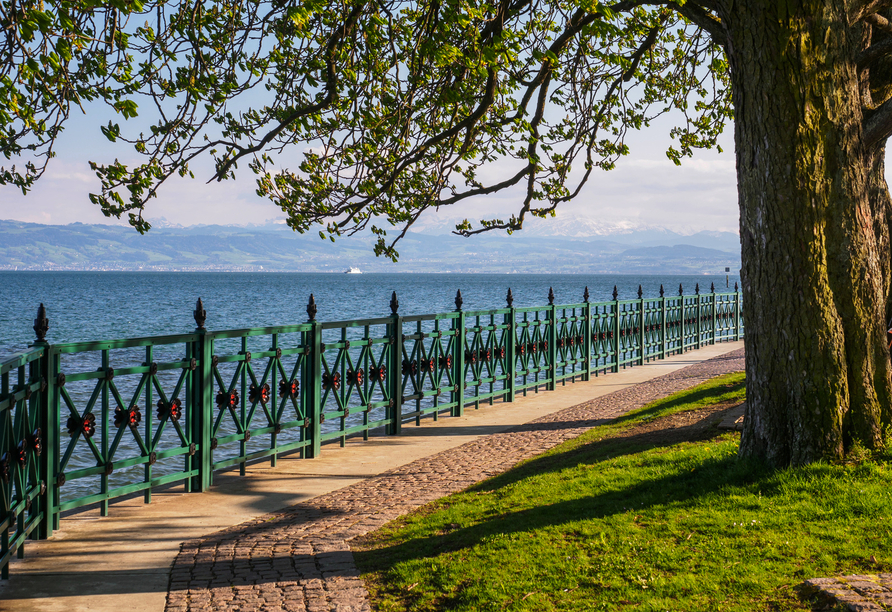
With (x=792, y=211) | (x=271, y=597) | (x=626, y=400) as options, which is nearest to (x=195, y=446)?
(x=271, y=597)

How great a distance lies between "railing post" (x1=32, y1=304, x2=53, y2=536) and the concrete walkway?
19 cm

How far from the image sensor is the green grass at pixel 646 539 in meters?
4.10

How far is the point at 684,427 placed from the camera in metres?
8.14

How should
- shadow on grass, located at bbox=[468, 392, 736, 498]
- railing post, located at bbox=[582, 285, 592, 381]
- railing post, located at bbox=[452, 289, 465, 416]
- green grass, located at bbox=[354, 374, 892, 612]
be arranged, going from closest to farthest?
green grass, located at bbox=[354, 374, 892, 612] → shadow on grass, located at bbox=[468, 392, 736, 498] → railing post, located at bbox=[452, 289, 465, 416] → railing post, located at bbox=[582, 285, 592, 381]

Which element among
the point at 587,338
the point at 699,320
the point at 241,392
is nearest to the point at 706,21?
the point at 241,392

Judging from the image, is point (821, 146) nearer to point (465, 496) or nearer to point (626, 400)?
point (465, 496)

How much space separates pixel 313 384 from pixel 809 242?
16.5 feet

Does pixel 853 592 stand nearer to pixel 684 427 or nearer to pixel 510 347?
pixel 684 427

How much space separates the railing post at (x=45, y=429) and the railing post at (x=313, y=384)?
2.98 metres

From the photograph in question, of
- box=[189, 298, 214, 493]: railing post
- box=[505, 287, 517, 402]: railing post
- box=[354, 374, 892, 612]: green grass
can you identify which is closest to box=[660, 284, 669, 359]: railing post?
box=[505, 287, 517, 402]: railing post

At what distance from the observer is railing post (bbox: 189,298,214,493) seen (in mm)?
6840

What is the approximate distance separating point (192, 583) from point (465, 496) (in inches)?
97.6

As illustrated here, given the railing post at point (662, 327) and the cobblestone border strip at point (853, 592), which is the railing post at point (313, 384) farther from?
the railing post at point (662, 327)

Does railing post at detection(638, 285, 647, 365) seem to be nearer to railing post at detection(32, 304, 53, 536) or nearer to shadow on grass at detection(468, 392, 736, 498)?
shadow on grass at detection(468, 392, 736, 498)
